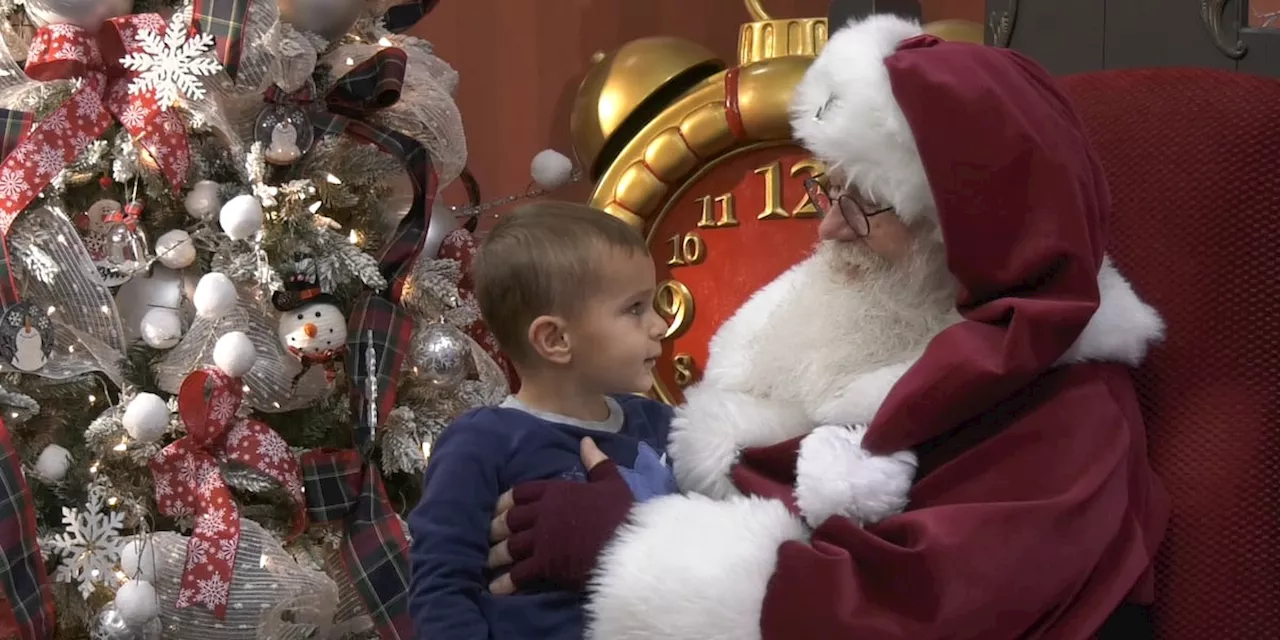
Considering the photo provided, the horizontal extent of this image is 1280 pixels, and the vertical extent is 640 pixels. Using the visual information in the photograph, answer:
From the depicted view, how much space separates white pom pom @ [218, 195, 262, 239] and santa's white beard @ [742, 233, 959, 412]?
949mm

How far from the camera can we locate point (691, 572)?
112cm

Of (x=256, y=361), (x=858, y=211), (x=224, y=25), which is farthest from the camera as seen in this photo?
(x=256, y=361)

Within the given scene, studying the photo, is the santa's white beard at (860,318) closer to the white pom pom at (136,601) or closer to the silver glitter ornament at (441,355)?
the silver glitter ornament at (441,355)

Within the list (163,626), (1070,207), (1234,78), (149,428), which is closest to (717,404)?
(1070,207)

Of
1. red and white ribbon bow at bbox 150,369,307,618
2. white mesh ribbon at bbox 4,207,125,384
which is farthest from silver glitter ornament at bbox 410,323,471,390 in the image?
white mesh ribbon at bbox 4,207,125,384

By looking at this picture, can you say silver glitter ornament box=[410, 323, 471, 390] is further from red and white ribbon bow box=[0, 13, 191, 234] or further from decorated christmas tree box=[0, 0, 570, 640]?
red and white ribbon bow box=[0, 13, 191, 234]

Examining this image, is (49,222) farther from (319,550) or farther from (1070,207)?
(1070,207)

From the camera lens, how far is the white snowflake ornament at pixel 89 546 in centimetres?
191

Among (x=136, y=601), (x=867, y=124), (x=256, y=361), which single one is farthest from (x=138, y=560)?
(x=867, y=124)

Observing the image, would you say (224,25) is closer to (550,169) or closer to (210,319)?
(210,319)

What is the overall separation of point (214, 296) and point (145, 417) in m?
0.20

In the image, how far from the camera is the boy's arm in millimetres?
1271

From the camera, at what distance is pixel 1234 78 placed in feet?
4.00

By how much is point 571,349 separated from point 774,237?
1.14m
